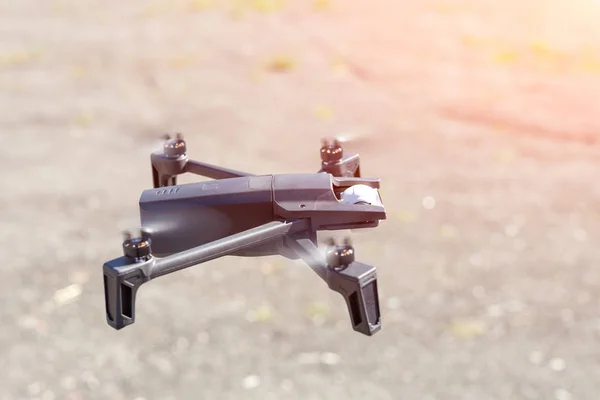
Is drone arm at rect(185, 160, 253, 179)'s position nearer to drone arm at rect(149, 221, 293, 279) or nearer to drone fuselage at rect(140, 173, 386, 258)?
drone fuselage at rect(140, 173, 386, 258)

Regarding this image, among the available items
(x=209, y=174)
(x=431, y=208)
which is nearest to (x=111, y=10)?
(x=431, y=208)

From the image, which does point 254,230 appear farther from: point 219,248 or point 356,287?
point 356,287

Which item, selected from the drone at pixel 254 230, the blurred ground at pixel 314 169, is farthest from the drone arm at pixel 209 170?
the blurred ground at pixel 314 169

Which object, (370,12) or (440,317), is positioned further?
(370,12)

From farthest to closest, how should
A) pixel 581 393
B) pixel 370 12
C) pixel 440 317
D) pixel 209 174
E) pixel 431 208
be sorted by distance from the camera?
pixel 370 12, pixel 431 208, pixel 440 317, pixel 581 393, pixel 209 174

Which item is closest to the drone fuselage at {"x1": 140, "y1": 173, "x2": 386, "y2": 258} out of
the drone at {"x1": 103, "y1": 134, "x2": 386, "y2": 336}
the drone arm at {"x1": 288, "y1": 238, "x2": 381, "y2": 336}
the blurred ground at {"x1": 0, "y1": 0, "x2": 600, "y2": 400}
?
the drone at {"x1": 103, "y1": 134, "x2": 386, "y2": 336}

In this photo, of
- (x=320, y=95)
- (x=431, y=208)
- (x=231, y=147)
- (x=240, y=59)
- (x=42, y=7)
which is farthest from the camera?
(x=42, y=7)

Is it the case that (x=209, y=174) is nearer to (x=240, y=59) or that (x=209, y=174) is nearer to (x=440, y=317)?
(x=440, y=317)

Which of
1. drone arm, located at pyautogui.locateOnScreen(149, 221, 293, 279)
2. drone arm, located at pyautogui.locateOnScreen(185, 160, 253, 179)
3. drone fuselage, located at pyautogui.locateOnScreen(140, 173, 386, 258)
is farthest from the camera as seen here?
drone arm, located at pyautogui.locateOnScreen(185, 160, 253, 179)
